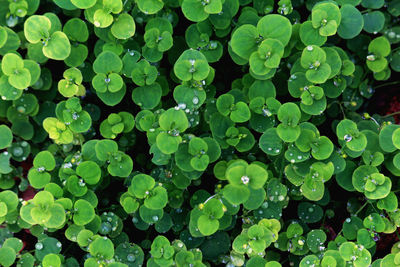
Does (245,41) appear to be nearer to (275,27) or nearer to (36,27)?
(275,27)

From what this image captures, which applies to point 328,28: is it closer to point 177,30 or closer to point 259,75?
point 259,75

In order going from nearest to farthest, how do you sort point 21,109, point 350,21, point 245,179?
point 245,179
point 350,21
point 21,109

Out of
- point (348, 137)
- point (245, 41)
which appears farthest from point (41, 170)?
point (348, 137)

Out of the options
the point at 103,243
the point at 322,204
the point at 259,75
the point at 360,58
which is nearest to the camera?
the point at 103,243

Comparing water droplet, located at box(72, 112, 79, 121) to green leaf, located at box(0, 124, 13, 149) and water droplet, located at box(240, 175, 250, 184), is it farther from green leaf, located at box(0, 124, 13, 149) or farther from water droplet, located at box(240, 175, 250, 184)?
water droplet, located at box(240, 175, 250, 184)

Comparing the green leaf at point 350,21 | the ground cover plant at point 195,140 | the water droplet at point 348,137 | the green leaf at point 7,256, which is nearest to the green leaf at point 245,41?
the ground cover plant at point 195,140

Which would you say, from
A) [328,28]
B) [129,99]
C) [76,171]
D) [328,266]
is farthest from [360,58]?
[76,171]

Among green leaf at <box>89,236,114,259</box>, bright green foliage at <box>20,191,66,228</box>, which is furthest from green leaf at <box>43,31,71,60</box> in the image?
green leaf at <box>89,236,114,259</box>

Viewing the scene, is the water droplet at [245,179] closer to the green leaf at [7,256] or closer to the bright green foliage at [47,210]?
the bright green foliage at [47,210]

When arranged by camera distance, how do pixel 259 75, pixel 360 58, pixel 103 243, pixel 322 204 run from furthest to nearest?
pixel 360 58 → pixel 322 204 → pixel 259 75 → pixel 103 243
